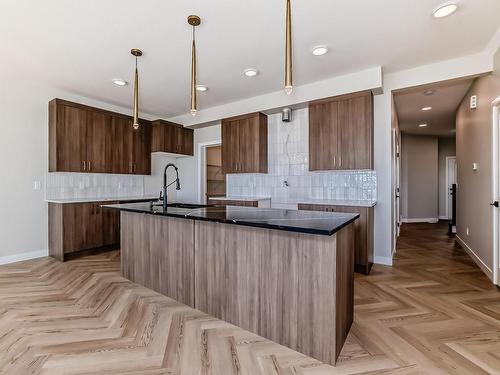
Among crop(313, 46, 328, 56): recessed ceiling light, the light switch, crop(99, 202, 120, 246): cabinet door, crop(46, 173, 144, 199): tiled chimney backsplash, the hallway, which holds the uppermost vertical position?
crop(313, 46, 328, 56): recessed ceiling light

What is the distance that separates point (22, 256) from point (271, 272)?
4.03 metres

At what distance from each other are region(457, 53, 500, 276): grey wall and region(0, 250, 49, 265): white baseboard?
6.08 metres

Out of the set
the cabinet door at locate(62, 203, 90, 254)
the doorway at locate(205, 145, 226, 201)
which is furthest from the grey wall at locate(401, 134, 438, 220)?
the cabinet door at locate(62, 203, 90, 254)

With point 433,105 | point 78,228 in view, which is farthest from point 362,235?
point 78,228

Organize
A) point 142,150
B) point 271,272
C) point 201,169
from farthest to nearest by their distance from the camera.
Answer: point 201,169
point 142,150
point 271,272

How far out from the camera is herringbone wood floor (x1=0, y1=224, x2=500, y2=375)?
168 cm

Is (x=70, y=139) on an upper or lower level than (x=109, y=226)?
upper

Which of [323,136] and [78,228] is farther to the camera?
[78,228]

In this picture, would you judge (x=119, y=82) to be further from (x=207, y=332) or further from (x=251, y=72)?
(x=207, y=332)

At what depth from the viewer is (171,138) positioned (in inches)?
211

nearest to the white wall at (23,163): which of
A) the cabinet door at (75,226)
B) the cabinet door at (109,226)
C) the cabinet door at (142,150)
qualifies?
the cabinet door at (75,226)

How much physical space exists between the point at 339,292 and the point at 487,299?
202 cm

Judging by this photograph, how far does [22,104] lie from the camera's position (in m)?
3.88

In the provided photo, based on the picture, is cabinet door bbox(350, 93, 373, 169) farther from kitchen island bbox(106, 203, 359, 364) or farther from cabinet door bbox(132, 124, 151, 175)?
cabinet door bbox(132, 124, 151, 175)
